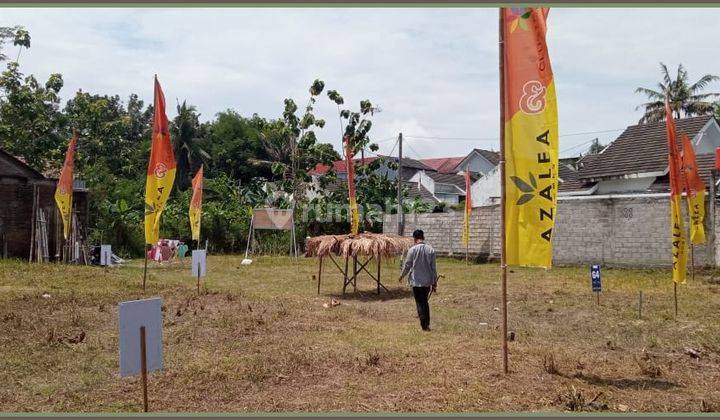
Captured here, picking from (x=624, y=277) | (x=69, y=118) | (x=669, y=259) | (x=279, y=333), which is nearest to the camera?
(x=279, y=333)

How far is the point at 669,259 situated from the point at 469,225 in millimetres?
8289

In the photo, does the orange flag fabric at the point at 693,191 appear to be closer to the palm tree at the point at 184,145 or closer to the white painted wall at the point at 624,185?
the white painted wall at the point at 624,185

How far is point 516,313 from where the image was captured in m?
12.3

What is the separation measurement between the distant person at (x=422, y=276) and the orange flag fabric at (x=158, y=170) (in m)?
6.17

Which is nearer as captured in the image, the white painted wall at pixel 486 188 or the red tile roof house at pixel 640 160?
the red tile roof house at pixel 640 160

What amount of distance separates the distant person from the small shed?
1653 centimetres

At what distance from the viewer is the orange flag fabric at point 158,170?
13.6m

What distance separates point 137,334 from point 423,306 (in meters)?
5.88

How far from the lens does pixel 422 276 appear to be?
1041 cm

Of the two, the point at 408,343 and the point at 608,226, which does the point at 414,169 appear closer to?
the point at 608,226

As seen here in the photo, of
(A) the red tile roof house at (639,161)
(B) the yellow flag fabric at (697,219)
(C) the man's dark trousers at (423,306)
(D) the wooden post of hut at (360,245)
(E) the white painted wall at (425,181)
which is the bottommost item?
(C) the man's dark trousers at (423,306)

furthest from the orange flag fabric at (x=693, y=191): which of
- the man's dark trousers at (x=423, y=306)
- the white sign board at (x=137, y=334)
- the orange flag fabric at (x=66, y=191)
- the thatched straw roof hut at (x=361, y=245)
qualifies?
the orange flag fabric at (x=66, y=191)

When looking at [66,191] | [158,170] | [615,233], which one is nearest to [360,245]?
[158,170]

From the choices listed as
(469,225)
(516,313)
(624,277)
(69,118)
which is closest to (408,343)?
(516,313)
